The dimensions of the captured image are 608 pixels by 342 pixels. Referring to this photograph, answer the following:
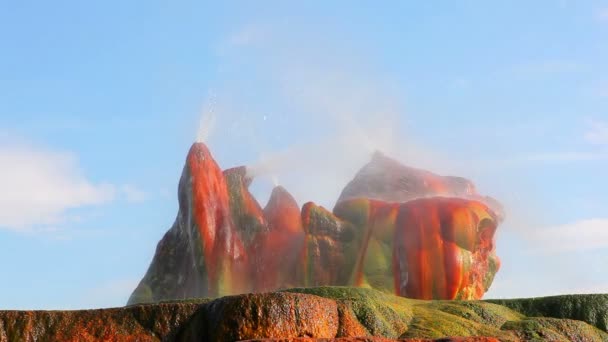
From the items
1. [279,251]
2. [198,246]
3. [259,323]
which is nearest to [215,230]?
[198,246]

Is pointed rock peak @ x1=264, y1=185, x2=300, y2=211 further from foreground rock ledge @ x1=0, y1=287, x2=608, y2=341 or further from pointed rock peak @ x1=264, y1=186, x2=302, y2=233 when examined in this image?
foreground rock ledge @ x1=0, y1=287, x2=608, y2=341

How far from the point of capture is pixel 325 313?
1361cm

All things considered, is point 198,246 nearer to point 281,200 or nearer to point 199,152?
point 199,152

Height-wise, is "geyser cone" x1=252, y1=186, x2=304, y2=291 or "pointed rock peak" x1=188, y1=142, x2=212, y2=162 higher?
"pointed rock peak" x1=188, y1=142, x2=212, y2=162

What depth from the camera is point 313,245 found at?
1179 inches

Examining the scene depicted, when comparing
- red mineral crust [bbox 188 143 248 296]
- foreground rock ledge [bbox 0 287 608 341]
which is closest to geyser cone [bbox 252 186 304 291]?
red mineral crust [bbox 188 143 248 296]

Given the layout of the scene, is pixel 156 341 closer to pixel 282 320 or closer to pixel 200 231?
pixel 282 320

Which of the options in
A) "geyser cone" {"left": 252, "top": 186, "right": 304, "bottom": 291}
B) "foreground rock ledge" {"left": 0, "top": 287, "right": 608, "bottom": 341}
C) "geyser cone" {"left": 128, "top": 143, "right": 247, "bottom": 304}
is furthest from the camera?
"geyser cone" {"left": 252, "top": 186, "right": 304, "bottom": 291}

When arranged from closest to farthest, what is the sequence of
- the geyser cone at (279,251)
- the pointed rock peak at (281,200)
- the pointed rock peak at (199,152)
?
the geyser cone at (279,251), the pointed rock peak at (199,152), the pointed rock peak at (281,200)

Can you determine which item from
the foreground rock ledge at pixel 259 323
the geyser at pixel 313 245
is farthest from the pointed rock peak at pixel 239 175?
the foreground rock ledge at pixel 259 323

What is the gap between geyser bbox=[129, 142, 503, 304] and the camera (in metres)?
29.1

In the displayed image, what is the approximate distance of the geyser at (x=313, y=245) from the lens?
29.1 meters

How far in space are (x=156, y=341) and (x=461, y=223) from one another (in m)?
16.6

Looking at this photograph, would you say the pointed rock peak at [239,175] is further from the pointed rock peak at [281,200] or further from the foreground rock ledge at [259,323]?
the foreground rock ledge at [259,323]
